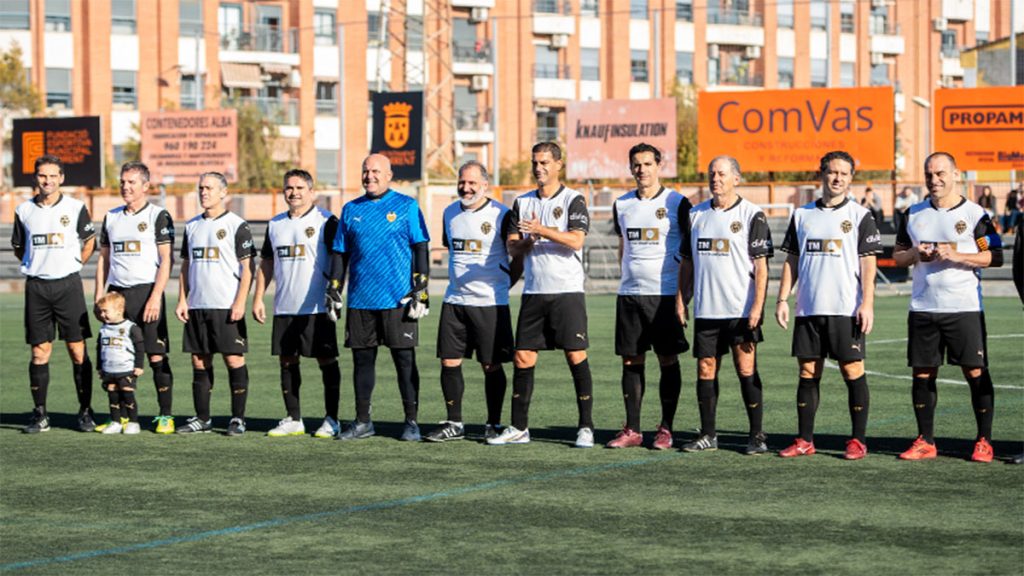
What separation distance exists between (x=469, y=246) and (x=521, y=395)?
1138 mm

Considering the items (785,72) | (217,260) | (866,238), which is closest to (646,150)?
(866,238)

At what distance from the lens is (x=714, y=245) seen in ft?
37.0

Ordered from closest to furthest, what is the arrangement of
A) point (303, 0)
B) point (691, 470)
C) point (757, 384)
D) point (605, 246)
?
point (691, 470) → point (757, 384) → point (605, 246) → point (303, 0)

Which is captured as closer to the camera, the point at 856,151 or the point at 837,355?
the point at 837,355

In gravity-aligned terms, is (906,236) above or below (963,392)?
above

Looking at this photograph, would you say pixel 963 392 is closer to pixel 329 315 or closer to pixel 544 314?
pixel 544 314

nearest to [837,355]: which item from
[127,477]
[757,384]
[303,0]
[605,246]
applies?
[757,384]

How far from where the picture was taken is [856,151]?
4619cm

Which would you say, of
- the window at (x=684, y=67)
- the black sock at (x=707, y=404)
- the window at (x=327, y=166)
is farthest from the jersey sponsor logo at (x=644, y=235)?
the window at (x=684, y=67)

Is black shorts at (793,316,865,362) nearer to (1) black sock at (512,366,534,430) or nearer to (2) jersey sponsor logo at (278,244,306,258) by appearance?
(1) black sock at (512,366,534,430)

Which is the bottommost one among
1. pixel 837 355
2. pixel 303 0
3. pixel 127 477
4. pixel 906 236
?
pixel 127 477

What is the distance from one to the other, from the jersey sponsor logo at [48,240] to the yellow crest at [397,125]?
36.0m

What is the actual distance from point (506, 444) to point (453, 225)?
164 cm

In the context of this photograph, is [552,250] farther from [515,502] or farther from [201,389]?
[201,389]
